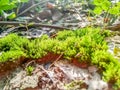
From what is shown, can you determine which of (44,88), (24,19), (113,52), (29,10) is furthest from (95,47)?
(29,10)

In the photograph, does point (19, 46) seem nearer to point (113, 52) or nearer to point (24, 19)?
point (113, 52)

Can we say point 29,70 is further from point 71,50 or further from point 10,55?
point 71,50

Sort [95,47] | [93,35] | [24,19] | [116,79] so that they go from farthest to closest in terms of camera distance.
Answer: [24,19] → [93,35] → [95,47] → [116,79]

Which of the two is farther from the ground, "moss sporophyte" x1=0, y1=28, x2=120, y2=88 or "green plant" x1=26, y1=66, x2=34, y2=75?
"moss sporophyte" x1=0, y1=28, x2=120, y2=88

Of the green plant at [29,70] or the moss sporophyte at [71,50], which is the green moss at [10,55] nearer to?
the moss sporophyte at [71,50]

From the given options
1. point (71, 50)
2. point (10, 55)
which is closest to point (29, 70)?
point (10, 55)

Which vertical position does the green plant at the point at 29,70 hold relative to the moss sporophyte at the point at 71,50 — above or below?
below

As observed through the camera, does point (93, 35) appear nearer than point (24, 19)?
Yes

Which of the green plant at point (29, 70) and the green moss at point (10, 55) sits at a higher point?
the green moss at point (10, 55)

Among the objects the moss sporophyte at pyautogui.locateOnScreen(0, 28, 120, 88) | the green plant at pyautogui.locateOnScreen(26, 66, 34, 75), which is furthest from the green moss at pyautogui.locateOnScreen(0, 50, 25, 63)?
the green plant at pyautogui.locateOnScreen(26, 66, 34, 75)

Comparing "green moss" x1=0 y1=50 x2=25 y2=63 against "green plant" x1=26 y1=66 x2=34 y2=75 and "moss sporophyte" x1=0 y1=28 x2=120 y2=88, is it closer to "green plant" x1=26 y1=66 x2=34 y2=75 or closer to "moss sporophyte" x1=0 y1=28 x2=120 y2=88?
"moss sporophyte" x1=0 y1=28 x2=120 y2=88

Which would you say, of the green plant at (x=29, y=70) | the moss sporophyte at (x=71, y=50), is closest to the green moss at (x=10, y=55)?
the moss sporophyte at (x=71, y=50)
